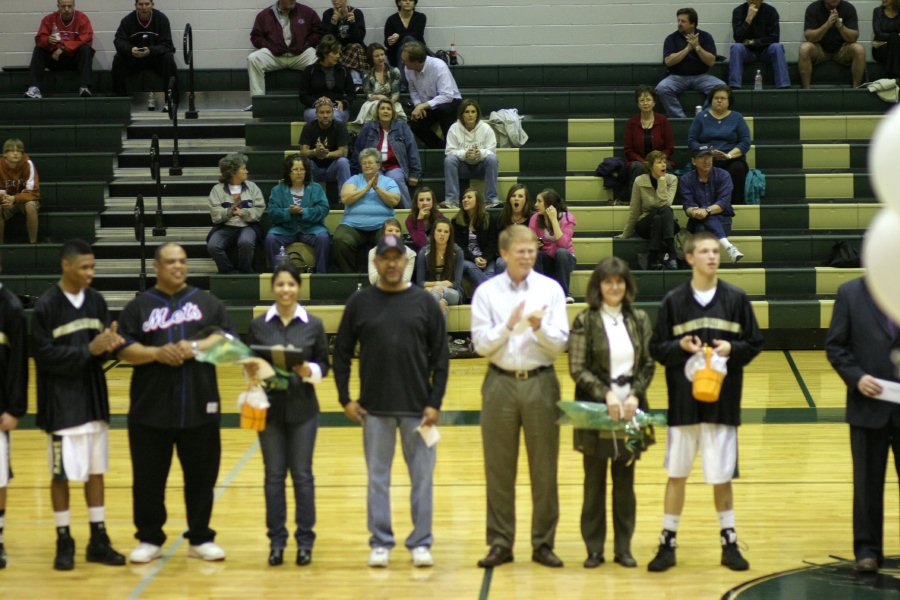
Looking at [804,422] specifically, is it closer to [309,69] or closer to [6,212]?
[309,69]

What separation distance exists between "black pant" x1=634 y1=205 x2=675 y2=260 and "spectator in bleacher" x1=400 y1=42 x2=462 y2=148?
2.41 m

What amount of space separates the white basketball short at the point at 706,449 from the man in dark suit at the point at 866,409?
587 millimetres

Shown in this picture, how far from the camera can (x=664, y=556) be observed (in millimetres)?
6543

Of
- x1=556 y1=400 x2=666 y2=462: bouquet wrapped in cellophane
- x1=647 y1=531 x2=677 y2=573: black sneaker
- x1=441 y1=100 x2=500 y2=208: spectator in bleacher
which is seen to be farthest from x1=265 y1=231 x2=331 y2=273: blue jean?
x1=647 y1=531 x2=677 y2=573: black sneaker

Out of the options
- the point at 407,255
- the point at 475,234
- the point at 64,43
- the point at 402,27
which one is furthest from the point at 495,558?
the point at 64,43

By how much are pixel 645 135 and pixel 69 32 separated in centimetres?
621

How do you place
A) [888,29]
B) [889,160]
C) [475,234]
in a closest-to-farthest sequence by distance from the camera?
[889,160]
[475,234]
[888,29]

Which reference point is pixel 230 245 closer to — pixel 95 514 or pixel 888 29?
pixel 95 514

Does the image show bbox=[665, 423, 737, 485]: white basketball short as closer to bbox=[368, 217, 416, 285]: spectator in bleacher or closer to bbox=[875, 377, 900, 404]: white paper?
bbox=[875, 377, 900, 404]: white paper

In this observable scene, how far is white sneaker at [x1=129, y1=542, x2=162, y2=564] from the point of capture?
21.9ft

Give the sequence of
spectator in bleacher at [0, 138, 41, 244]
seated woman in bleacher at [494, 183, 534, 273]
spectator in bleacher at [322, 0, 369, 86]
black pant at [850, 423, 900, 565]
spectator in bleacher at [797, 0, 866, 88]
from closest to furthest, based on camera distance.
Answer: black pant at [850, 423, 900, 565], seated woman in bleacher at [494, 183, 534, 273], spectator in bleacher at [0, 138, 41, 244], spectator in bleacher at [322, 0, 369, 86], spectator in bleacher at [797, 0, 866, 88]

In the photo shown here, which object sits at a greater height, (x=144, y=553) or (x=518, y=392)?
(x=518, y=392)

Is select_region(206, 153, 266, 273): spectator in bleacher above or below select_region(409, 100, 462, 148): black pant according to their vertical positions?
below

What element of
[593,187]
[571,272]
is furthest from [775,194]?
[571,272]
